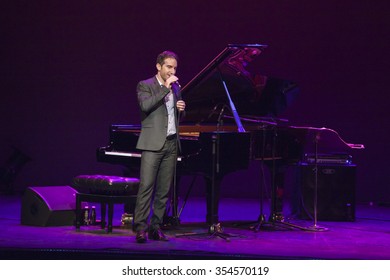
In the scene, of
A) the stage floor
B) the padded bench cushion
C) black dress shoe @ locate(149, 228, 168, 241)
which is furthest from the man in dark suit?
the padded bench cushion

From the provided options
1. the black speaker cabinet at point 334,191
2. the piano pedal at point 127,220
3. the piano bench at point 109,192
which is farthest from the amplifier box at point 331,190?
the piano bench at point 109,192

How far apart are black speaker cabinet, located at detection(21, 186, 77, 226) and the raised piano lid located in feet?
4.84

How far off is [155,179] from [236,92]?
1704 millimetres

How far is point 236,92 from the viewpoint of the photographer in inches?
277

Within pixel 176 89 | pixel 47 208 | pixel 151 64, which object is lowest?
pixel 47 208

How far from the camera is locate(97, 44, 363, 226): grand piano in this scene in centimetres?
614

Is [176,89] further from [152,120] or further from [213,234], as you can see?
[213,234]

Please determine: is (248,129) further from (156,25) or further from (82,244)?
(156,25)

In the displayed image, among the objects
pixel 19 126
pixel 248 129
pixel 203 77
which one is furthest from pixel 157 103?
pixel 19 126

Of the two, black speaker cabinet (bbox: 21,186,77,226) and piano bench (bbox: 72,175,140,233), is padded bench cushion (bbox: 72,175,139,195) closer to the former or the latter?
piano bench (bbox: 72,175,140,233)

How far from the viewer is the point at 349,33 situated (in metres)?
9.30

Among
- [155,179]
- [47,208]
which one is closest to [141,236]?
[155,179]

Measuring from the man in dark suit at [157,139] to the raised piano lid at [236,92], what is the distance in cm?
88

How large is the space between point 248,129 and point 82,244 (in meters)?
2.17
